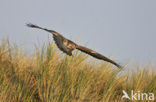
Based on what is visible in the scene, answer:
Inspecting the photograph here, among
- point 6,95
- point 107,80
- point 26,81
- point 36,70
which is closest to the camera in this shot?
point 6,95

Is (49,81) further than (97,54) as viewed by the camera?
No

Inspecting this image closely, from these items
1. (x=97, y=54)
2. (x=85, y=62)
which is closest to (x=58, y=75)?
(x=97, y=54)

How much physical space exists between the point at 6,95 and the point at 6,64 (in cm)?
127

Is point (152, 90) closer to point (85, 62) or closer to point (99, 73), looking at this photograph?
point (99, 73)

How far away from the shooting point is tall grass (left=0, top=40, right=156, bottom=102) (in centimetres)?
450

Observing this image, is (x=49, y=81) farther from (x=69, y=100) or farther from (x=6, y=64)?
(x=6, y=64)

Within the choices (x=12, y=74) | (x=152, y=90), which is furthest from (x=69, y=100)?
(x=152, y=90)

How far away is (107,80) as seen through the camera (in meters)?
5.65

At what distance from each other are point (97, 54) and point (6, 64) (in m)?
1.93

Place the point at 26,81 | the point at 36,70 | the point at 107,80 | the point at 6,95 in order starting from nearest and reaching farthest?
the point at 6,95, the point at 26,81, the point at 36,70, the point at 107,80

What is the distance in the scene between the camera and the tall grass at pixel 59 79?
450 centimetres

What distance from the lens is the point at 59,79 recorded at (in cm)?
482

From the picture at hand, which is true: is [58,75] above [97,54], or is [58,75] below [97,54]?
below

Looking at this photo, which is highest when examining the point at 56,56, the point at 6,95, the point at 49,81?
the point at 56,56
